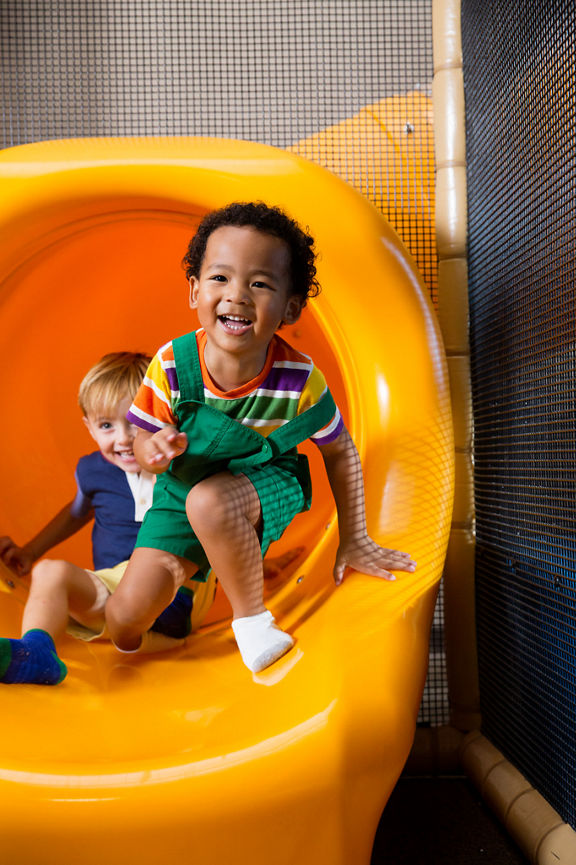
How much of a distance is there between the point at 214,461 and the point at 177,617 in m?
0.24

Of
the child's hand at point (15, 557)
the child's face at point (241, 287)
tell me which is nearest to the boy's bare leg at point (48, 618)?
the child's hand at point (15, 557)

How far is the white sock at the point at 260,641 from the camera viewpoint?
0.71m

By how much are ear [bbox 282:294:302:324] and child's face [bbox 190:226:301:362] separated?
16 millimetres

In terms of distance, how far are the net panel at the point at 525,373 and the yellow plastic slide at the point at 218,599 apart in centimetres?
11

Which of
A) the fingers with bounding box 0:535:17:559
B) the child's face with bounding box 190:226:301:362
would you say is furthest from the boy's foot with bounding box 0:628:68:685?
the child's face with bounding box 190:226:301:362

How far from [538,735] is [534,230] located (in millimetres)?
573

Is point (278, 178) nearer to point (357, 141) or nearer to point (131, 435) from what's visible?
point (357, 141)

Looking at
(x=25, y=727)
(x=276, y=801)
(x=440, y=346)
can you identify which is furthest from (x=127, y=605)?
(x=440, y=346)

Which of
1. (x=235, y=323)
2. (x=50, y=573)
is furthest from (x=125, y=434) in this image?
(x=235, y=323)

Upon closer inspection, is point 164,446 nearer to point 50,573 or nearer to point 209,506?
point 209,506

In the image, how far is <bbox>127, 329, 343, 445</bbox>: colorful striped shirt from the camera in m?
0.74

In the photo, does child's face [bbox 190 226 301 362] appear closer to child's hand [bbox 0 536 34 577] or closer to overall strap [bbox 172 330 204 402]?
overall strap [bbox 172 330 204 402]

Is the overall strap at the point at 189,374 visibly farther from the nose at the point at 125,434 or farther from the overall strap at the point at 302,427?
the nose at the point at 125,434

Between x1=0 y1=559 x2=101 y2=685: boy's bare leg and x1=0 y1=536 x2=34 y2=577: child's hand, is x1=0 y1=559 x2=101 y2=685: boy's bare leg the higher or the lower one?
the lower one
